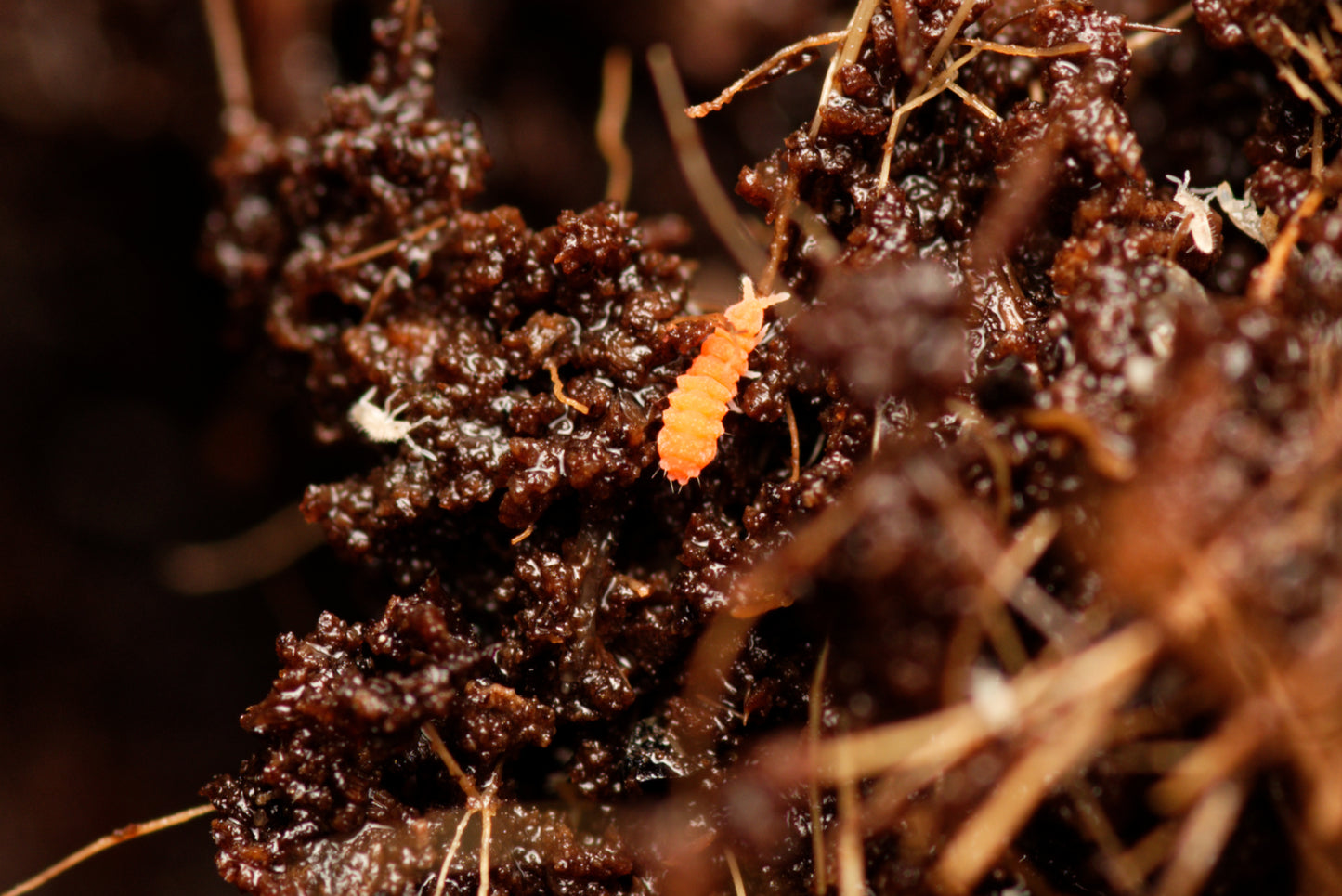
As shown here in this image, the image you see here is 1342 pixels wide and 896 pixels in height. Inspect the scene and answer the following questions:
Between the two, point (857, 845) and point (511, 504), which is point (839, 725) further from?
point (511, 504)

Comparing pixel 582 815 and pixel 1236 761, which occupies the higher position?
pixel 582 815

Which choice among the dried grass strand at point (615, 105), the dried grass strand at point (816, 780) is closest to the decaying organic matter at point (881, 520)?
the dried grass strand at point (816, 780)

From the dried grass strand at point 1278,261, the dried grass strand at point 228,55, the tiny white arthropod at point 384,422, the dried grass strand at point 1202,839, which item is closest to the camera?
the dried grass strand at point 1202,839

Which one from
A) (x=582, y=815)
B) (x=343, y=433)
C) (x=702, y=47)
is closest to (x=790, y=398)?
(x=582, y=815)

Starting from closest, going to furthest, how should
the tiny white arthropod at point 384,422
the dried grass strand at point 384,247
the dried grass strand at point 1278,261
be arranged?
the dried grass strand at point 1278,261
the tiny white arthropod at point 384,422
the dried grass strand at point 384,247

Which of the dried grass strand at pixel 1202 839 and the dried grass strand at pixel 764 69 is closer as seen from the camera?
the dried grass strand at pixel 1202 839

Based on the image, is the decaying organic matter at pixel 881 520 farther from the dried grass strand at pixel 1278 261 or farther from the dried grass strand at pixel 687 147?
the dried grass strand at pixel 687 147

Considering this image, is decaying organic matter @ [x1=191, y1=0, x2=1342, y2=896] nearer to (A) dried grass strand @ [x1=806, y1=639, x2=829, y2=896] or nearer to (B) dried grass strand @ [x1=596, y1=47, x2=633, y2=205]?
(A) dried grass strand @ [x1=806, y1=639, x2=829, y2=896]
